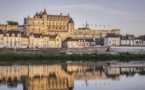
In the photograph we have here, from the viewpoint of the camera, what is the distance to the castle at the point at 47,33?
59406mm

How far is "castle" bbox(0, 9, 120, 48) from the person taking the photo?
195 ft

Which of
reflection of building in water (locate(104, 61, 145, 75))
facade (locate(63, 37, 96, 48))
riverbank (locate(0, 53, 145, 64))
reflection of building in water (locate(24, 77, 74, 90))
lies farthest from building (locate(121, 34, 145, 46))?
reflection of building in water (locate(24, 77, 74, 90))

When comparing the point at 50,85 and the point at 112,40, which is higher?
the point at 112,40

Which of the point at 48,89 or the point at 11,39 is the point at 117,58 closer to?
the point at 11,39

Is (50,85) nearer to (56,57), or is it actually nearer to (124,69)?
(124,69)

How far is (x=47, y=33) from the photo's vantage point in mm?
70438

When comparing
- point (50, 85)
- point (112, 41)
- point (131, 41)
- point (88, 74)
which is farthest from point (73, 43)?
point (50, 85)

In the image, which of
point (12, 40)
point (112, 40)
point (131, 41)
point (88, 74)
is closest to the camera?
point (88, 74)

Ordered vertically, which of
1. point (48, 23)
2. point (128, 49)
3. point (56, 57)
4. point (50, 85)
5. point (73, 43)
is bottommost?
point (50, 85)

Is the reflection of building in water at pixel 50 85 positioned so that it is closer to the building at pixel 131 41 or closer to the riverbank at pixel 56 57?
the riverbank at pixel 56 57

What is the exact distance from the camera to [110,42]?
2699 inches

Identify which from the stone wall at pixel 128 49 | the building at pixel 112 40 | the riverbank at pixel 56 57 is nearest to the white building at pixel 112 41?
the building at pixel 112 40

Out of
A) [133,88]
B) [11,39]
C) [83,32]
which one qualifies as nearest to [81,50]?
[11,39]

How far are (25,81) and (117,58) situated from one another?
28.5m
